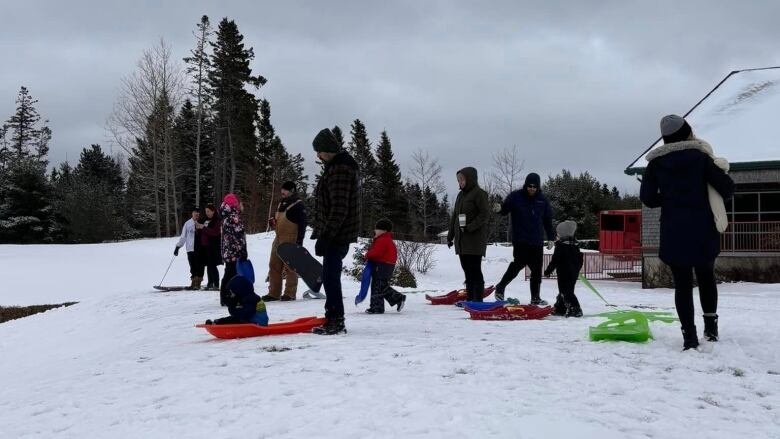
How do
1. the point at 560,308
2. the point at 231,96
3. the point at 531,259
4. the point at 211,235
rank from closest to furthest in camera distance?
the point at 560,308 → the point at 531,259 → the point at 211,235 → the point at 231,96

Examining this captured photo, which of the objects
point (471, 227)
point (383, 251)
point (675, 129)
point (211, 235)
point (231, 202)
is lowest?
point (383, 251)

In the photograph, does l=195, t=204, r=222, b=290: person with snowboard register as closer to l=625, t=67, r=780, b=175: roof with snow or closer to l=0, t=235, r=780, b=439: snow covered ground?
l=0, t=235, r=780, b=439: snow covered ground

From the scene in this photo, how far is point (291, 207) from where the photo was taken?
892 cm

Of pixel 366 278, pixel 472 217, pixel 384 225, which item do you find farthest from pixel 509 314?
pixel 384 225

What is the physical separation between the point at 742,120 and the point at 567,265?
1708cm

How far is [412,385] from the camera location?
3.77m

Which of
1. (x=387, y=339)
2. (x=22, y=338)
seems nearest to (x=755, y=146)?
(x=387, y=339)

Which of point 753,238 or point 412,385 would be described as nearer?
point 412,385

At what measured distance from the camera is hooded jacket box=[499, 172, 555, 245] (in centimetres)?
801

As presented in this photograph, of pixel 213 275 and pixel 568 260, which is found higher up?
pixel 568 260

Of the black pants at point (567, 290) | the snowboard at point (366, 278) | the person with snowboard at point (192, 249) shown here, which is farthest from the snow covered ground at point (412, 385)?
the person with snowboard at point (192, 249)

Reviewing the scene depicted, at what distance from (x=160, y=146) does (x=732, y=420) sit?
149 ft

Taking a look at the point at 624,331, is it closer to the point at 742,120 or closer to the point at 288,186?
the point at 288,186

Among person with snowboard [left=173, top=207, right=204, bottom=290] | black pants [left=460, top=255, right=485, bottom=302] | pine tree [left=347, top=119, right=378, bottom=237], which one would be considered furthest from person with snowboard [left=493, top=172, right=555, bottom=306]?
pine tree [left=347, top=119, right=378, bottom=237]
